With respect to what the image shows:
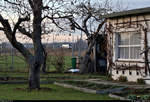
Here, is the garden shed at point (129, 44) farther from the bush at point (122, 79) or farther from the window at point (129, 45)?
the bush at point (122, 79)

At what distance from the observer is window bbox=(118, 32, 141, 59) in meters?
19.1

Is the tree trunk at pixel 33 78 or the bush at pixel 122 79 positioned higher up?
the tree trunk at pixel 33 78

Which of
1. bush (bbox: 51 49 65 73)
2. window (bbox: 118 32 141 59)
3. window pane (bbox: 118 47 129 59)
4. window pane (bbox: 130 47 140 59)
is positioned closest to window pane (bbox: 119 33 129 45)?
window (bbox: 118 32 141 59)

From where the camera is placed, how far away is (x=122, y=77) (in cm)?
1950

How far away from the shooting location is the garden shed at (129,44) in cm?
1819

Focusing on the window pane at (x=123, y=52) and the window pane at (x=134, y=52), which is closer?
the window pane at (x=134, y=52)

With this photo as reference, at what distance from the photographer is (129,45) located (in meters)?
19.7

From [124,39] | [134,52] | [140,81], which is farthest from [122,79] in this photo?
[124,39]

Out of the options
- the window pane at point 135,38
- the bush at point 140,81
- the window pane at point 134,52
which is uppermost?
the window pane at point 135,38

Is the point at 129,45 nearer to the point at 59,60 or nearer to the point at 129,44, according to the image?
the point at 129,44

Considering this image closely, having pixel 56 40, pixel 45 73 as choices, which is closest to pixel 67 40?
pixel 56 40

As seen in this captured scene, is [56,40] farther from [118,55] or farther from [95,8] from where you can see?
[118,55]

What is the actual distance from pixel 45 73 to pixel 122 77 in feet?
26.3

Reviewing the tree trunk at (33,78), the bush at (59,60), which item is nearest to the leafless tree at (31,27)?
the tree trunk at (33,78)
